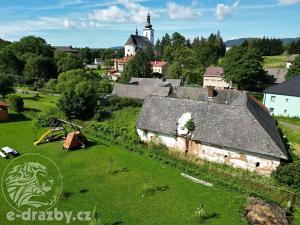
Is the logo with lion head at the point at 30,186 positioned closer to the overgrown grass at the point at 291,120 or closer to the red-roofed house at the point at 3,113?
the red-roofed house at the point at 3,113

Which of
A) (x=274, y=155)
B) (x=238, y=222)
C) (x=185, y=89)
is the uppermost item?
(x=185, y=89)

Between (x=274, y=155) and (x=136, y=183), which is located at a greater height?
(x=274, y=155)

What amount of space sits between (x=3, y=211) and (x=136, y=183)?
24.8 ft

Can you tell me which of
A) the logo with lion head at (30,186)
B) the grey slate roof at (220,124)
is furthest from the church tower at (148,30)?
the logo with lion head at (30,186)

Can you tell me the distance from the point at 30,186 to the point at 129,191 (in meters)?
5.86

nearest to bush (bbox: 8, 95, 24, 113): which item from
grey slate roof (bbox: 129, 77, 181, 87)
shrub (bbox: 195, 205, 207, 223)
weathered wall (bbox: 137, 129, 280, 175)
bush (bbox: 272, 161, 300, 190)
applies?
weathered wall (bbox: 137, 129, 280, 175)

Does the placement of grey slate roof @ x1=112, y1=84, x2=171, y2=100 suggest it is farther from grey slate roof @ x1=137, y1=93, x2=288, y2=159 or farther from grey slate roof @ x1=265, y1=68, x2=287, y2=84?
grey slate roof @ x1=265, y1=68, x2=287, y2=84

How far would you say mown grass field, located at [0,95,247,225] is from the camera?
1364 cm

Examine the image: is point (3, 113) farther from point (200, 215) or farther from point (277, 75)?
point (277, 75)

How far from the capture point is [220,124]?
21.1 m

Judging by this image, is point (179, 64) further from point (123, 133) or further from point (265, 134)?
point (265, 134)

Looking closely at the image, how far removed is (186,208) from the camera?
14367 millimetres

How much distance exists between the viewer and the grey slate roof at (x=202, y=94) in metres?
34.8

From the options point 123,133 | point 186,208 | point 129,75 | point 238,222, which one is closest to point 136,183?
point 186,208
